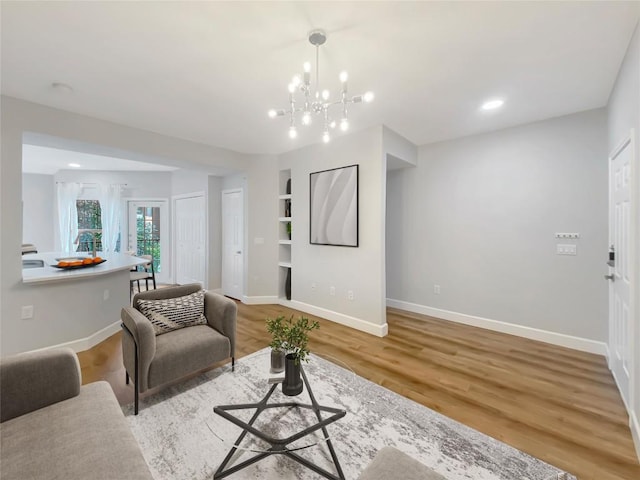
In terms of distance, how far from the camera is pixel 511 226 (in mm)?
3422

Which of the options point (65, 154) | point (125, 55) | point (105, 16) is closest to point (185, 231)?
point (65, 154)

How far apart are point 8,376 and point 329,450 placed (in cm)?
171

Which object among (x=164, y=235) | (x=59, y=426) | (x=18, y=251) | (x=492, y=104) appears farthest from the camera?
(x=164, y=235)

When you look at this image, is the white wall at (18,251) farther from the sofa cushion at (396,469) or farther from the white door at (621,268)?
the white door at (621,268)

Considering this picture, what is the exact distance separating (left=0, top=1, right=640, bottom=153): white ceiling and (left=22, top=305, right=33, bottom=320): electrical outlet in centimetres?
208

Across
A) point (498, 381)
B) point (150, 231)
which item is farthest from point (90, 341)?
point (498, 381)

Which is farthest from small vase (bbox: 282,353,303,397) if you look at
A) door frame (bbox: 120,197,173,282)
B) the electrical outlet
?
door frame (bbox: 120,197,173,282)

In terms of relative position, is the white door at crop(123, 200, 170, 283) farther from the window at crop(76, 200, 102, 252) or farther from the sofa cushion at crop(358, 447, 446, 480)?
the sofa cushion at crop(358, 447, 446, 480)

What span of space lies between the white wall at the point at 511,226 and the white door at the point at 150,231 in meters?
5.46

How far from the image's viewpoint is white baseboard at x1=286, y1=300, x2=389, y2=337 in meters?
3.43

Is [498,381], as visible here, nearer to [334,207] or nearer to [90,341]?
[334,207]

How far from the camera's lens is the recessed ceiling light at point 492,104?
8.89 ft

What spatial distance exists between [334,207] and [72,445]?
10.8ft

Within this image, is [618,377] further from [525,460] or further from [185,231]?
[185,231]
